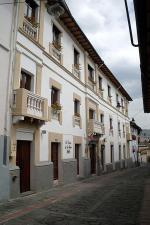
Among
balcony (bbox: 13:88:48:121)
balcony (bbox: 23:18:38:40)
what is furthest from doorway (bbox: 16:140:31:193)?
balcony (bbox: 23:18:38:40)

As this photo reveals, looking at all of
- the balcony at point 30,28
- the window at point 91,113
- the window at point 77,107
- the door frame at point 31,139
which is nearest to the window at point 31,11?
the balcony at point 30,28

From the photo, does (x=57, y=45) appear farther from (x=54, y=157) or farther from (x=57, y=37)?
→ (x=54, y=157)

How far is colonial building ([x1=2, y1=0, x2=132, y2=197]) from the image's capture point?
11117 millimetres

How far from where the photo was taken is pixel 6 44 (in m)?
10.3

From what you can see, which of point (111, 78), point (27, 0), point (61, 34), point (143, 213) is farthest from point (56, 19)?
point (111, 78)

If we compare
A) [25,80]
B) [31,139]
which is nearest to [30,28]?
[25,80]

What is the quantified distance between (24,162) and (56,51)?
6.32 m

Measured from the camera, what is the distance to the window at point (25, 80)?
1168 cm

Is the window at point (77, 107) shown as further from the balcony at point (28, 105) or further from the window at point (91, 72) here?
the balcony at point (28, 105)

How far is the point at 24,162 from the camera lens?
37.9ft

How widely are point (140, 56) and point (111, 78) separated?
72.2 ft

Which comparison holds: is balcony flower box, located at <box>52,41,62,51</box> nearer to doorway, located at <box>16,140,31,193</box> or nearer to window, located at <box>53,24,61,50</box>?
window, located at <box>53,24,61,50</box>

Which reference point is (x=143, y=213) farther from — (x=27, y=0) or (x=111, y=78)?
(x=111, y=78)

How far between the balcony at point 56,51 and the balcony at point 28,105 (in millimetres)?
3681
